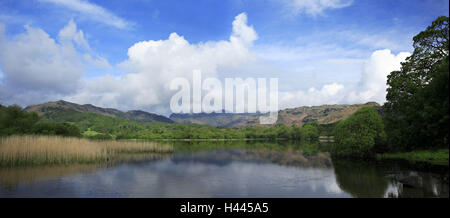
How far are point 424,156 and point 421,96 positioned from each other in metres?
12.5

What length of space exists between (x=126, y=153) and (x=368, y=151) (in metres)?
37.2

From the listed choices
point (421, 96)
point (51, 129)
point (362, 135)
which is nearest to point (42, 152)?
point (51, 129)

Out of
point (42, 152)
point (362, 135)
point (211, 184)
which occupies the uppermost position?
point (362, 135)

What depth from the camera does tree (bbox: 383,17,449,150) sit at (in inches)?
664

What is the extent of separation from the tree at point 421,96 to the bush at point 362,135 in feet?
5.22

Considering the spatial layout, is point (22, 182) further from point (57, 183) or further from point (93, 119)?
point (93, 119)

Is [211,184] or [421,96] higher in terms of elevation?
[421,96]

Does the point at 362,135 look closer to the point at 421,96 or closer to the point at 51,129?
the point at 421,96

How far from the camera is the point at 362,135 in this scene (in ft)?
110

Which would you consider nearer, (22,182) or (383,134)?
(22,182)
